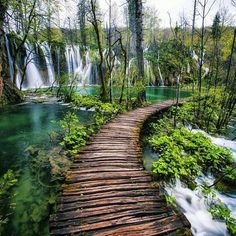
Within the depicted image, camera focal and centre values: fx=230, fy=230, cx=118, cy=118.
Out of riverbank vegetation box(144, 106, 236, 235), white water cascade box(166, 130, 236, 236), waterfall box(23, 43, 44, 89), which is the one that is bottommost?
white water cascade box(166, 130, 236, 236)

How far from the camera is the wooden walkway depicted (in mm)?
3238

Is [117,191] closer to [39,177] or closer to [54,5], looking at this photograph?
[39,177]

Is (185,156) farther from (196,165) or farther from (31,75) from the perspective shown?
(31,75)

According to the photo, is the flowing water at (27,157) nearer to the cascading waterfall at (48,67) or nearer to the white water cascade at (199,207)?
the white water cascade at (199,207)

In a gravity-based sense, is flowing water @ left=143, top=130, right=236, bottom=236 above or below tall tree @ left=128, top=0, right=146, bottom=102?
below

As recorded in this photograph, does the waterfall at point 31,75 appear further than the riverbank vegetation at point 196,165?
Yes

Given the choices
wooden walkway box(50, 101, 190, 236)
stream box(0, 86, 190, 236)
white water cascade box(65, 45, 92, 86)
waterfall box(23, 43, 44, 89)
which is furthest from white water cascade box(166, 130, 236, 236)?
white water cascade box(65, 45, 92, 86)

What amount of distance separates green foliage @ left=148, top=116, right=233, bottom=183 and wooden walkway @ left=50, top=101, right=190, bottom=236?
0.77 m

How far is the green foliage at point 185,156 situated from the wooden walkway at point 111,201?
2.51ft

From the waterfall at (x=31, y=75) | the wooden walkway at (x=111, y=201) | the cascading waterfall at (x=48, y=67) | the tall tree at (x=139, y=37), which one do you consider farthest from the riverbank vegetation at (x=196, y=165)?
the waterfall at (x=31, y=75)

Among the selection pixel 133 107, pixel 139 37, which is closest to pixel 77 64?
pixel 139 37

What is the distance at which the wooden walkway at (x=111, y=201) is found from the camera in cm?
324

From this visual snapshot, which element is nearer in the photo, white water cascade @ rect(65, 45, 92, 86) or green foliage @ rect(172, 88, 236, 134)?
green foliage @ rect(172, 88, 236, 134)

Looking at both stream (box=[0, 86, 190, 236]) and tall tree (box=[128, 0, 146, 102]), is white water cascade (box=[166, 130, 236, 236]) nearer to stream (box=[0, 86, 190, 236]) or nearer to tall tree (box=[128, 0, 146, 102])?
stream (box=[0, 86, 190, 236])
